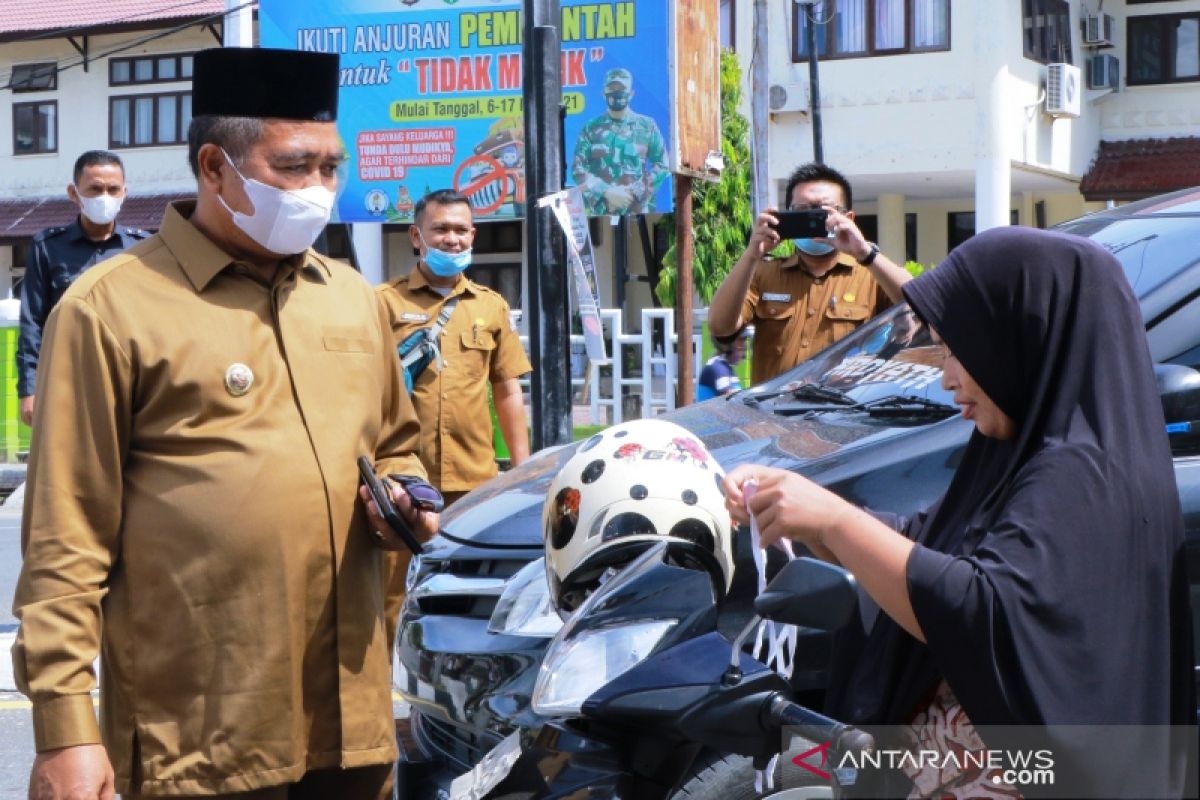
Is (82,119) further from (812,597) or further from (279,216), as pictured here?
(812,597)

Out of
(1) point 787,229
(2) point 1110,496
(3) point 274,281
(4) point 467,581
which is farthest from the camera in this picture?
(1) point 787,229

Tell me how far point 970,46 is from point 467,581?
19026 mm

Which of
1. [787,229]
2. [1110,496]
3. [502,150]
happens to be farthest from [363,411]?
[502,150]

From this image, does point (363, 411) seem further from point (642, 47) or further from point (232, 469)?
point (642, 47)

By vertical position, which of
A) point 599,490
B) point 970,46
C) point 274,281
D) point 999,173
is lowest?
point 599,490

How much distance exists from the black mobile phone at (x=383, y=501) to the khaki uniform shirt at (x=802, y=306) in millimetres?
2852

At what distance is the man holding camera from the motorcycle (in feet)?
9.70

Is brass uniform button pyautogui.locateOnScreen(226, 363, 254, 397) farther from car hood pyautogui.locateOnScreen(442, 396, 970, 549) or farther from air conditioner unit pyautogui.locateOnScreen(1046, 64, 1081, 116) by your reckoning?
air conditioner unit pyautogui.locateOnScreen(1046, 64, 1081, 116)

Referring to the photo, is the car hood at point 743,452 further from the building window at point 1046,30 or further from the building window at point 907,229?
the building window at point 907,229

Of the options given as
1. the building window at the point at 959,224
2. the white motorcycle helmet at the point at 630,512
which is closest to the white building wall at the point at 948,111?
the building window at the point at 959,224

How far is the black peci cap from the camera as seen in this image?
9.23 ft

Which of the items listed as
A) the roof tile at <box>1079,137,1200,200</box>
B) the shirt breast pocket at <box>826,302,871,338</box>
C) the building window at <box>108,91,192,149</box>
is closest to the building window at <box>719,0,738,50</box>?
the roof tile at <box>1079,137,1200,200</box>

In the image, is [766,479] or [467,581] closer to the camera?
[766,479]

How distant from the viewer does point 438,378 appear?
5.92m
